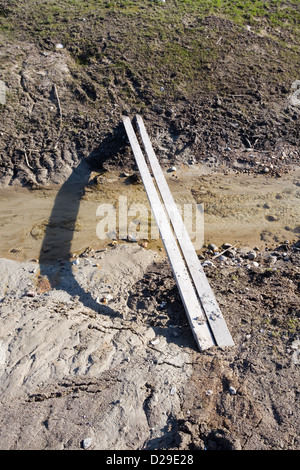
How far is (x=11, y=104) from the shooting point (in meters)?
6.78

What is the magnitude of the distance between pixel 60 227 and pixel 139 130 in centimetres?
220

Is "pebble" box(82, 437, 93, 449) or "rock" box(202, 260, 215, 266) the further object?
"rock" box(202, 260, 215, 266)

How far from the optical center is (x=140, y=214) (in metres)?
5.83

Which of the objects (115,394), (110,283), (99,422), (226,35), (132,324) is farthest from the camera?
(226,35)

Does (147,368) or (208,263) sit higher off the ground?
(147,368)

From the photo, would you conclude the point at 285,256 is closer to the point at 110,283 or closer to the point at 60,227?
the point at 110,283

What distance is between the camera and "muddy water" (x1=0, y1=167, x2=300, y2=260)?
543 centimetres

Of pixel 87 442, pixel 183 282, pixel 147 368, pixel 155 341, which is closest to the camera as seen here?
pixel 87 442

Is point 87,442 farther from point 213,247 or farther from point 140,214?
point 140,214

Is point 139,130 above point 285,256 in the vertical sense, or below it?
above

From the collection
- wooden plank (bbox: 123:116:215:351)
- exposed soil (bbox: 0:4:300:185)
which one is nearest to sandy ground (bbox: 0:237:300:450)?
wooden plank (bbox: 123:116:215:351)

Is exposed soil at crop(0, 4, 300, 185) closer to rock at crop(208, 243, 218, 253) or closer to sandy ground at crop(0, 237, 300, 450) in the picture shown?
rock at crop(208, 243, 218, 253)

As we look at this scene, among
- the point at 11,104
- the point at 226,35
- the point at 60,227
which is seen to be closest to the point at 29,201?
the point at 60,227

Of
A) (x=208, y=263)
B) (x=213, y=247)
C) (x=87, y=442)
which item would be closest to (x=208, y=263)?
(x=208, y=263)
